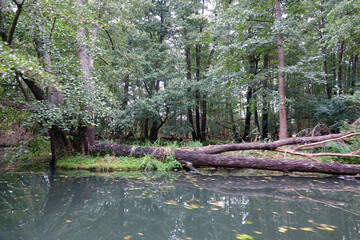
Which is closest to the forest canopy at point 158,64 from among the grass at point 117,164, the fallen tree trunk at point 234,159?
the grass at point 117,164

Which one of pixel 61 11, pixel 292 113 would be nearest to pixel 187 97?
pixel 292 113

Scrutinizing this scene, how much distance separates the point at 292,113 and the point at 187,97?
7.18m

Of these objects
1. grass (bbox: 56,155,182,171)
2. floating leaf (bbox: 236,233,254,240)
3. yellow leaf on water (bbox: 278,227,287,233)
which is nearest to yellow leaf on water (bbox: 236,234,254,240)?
floating leaf (bbox: 236,233,254,240)

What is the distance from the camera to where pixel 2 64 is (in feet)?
9.29

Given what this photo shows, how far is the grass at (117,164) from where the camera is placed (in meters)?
Result: 6.86

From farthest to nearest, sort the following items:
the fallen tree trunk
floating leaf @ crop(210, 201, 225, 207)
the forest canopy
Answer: the fallen tree trunk → the forest canopy → floating leaf @ crop(210, 201, 225, 207)

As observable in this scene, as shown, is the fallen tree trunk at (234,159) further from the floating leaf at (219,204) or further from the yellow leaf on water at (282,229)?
the yellow leaf on water at (282,229)

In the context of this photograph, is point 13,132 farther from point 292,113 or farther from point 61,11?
point 292,113

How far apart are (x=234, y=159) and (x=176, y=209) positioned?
12.5 ft

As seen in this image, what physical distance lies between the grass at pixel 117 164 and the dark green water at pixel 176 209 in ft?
5.66

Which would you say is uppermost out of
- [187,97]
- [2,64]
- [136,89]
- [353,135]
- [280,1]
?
[280,1]

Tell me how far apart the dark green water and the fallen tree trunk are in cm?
92

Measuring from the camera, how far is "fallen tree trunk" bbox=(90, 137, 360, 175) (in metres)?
5.95

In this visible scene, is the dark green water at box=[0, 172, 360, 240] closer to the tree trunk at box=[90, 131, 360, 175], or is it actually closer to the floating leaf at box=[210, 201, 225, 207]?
the floating leaf at box=[210, 201, 225, 207]
